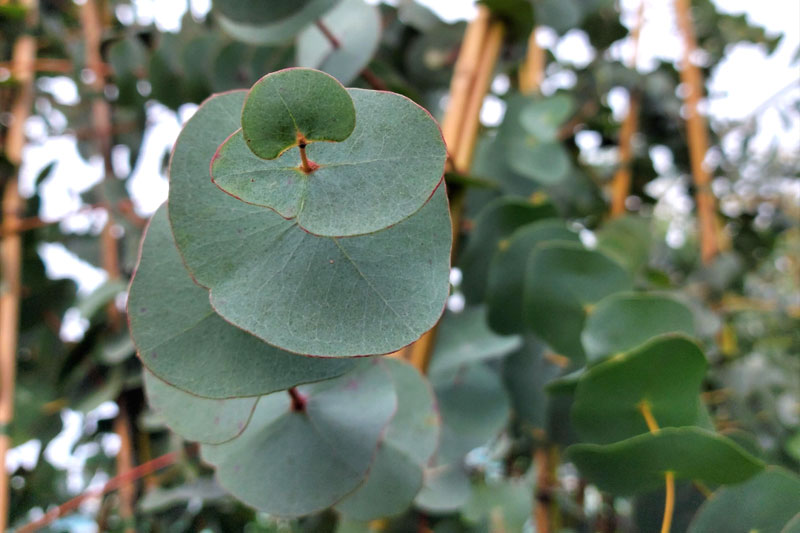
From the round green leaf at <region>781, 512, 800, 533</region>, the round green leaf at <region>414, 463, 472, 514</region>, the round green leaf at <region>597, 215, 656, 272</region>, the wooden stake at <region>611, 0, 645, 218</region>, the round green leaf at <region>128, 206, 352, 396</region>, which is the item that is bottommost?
the round green leaf at <region>414, 463, 472, 514</region>

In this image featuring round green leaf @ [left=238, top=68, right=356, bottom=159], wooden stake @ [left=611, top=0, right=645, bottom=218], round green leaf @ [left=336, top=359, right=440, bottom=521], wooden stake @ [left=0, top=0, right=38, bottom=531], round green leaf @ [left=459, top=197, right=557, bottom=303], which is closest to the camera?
round green leaf @ [left=238, top=68, right=356, bottom=159]

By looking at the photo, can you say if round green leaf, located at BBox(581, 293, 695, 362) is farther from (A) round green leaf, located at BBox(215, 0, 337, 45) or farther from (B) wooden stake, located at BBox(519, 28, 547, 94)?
(B) wooden stake, located at BBox(519, 28, 547, 94)

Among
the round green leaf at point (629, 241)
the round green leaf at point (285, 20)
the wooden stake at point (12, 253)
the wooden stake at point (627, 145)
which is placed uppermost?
the round green leaf at point (285, 20)

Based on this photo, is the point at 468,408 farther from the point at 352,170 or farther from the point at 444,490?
the point at 352,170

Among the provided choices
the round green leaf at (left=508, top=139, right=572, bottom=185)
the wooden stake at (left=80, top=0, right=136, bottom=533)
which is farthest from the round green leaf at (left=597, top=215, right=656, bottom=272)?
the wooden stake at (left=80, top=0, right=136, bottom=533)

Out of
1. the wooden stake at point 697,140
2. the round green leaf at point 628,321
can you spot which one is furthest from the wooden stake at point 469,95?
the wooden stake at point 697,140

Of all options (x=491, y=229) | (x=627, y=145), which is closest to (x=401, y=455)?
(x=491, y=229)

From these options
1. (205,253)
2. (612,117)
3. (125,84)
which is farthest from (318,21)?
Answer: (612,117)

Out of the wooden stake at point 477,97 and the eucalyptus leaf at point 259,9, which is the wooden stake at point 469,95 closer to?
the wooden stake at point 477,97
